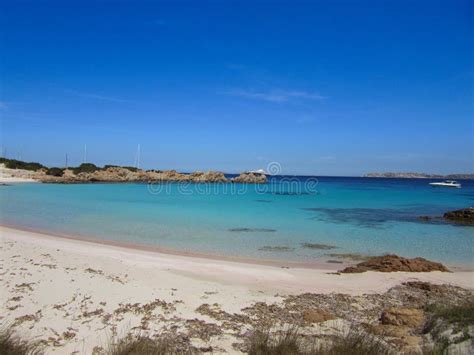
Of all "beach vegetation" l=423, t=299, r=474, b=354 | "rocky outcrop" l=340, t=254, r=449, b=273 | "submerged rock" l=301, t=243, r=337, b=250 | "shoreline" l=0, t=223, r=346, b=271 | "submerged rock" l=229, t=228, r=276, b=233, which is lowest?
"shoreline" l=0, t=223, r=346, b=271

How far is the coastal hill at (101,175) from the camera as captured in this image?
63625mm

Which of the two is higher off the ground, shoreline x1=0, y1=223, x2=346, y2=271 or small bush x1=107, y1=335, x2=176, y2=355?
small bush x1=107, y1=335, x2=176, y2=355

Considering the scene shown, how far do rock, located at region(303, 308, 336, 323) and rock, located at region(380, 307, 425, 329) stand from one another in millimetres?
828

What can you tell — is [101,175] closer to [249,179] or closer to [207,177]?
[207,177]

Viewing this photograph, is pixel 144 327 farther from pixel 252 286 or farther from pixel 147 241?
pixel 147 241

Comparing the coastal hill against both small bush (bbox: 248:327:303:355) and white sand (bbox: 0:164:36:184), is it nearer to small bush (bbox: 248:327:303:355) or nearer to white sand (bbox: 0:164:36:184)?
white sand (bbox: 0:164:36:184)

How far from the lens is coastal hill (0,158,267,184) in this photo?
209 ft

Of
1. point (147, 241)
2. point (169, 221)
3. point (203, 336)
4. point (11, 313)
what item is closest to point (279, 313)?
point (203, 336)

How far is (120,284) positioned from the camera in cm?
742

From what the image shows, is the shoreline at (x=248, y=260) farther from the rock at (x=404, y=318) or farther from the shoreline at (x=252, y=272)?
the rock at (x=404, y=318)

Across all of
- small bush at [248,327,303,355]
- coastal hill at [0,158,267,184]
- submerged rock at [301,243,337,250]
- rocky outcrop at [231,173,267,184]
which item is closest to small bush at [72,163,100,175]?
coastal hill at [0,158,267,184]

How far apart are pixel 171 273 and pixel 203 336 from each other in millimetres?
4028

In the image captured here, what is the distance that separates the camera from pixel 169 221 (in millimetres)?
20219

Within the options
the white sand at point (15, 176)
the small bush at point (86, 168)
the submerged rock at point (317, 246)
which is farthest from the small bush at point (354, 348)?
the small bush at point (86, 168)
